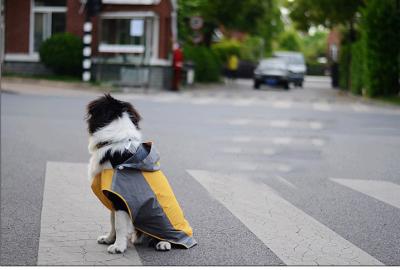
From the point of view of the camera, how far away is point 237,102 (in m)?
24.4

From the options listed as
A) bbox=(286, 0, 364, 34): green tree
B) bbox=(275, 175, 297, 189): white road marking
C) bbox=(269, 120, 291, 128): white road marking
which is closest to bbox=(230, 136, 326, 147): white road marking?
bbox=(269, 120, 291, 128): white road marking

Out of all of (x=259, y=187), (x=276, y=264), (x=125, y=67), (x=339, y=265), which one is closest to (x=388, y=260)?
(x=339, y=265)

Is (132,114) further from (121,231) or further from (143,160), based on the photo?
(121,231)

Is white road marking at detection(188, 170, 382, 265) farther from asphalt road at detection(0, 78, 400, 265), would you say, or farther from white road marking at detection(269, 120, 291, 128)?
white road marking at detection(269, 120, 291, 128)

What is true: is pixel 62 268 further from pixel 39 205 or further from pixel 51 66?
pixel 51 66

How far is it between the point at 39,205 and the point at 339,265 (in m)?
3.40

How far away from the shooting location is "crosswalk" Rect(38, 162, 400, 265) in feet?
18.5

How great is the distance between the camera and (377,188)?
8703 mm

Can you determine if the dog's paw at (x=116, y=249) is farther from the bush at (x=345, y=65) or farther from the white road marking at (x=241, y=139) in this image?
the bush at (x=345, y=65)

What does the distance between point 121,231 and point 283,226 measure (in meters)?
1.82

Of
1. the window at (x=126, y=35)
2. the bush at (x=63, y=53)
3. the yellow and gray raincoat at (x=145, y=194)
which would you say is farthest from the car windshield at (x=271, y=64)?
the yellow and gray raincoat at (x=145, y=194)

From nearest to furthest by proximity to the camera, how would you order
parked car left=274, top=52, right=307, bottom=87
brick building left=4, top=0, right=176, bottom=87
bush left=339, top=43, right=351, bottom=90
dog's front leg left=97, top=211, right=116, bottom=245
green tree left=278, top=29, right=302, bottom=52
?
dog's front leg left=97, top=211, right=116, bottom=245 → brick building left=4, top=0, right=176, bottom=87 → bush left=339, top=43, right=351, bottom=90 → parked car left=274, top=52, right=307, bottom=87 → green tree left=278, top=29, right=302, bottom=52

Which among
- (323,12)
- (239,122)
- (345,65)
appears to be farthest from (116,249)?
(323,12)

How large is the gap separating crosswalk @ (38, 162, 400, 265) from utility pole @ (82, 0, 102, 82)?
19881 millimetres
